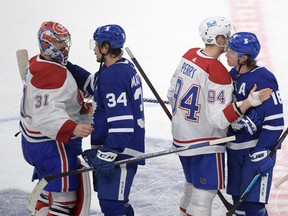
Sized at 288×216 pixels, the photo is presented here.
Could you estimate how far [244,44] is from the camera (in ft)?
10.5

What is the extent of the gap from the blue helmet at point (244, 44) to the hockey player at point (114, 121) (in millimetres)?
494

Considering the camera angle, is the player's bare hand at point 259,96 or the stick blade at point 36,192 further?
the stick blade at point 36,192

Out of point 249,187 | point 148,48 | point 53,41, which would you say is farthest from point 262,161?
point 148,48

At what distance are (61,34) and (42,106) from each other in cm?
37

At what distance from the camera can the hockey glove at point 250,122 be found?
3188mm

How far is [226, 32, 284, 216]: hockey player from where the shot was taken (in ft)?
10.5

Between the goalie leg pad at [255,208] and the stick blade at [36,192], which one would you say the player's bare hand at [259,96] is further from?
the stick blade at [36,192]

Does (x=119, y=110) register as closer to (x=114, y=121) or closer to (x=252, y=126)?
(x=114, y=121)

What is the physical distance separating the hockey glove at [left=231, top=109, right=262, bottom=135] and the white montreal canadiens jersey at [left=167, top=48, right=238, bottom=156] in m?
0.06

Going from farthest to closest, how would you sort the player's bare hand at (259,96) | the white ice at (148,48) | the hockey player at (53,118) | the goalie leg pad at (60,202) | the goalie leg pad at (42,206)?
the white ice at (148,48) → the goalie leg pad at (42,206) → the goalie leg pad at (60,202) → the hockey player at (53,118) → the player's bare hand at (259,96)

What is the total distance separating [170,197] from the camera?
13.3 feet

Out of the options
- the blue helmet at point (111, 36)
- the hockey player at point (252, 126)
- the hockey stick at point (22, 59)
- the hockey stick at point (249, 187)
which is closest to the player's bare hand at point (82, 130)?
the blue helmet at point (111, 36)

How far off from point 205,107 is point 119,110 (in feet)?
1.41

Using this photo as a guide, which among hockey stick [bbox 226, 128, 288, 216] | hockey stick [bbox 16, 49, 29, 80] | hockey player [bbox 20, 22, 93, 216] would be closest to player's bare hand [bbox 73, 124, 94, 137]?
hockey player [bbox 20, 22, 93, 216]
